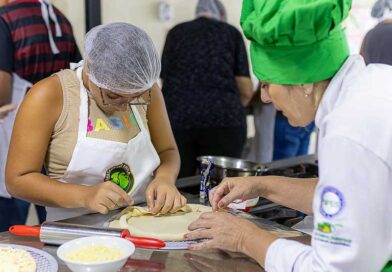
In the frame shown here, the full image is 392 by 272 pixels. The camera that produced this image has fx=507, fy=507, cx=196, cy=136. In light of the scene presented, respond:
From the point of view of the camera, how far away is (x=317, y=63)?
3.18 feet

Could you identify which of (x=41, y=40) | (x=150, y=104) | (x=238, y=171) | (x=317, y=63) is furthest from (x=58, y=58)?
(x=317, y=63)

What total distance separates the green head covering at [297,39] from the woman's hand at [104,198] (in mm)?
505

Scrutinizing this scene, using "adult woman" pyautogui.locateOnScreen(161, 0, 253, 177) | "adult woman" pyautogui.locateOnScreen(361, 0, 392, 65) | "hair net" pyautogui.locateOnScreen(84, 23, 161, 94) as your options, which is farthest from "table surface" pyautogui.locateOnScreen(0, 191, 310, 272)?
"adult woman" pyautogui.locateOnScreen(161, 0, 253, 177)

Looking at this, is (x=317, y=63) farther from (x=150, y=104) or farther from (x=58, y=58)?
(x=58, y=58)

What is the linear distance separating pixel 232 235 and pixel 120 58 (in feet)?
1.88

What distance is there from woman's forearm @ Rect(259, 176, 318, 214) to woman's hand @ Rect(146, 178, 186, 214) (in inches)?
9.2

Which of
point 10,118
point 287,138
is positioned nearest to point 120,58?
point 10,118

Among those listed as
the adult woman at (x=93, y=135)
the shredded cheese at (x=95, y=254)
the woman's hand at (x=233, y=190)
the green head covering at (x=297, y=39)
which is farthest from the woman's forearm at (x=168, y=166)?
the green head covering at (x=297, y=39)

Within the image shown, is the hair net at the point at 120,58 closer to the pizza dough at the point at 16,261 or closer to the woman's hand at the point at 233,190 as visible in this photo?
the woman's hand at the point at 233,190

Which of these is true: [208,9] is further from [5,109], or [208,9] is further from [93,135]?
[93,135]

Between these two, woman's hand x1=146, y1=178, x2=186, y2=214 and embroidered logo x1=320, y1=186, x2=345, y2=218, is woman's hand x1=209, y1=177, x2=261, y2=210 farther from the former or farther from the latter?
embroidered logo x1=320, y1=186, x2=345, y2=218

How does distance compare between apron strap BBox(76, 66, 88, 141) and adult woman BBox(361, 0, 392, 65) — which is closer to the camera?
apron strap BBox(76, 66, 88, 141)

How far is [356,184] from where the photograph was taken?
827mm

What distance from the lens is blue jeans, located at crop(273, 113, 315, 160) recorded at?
3.29 metres
